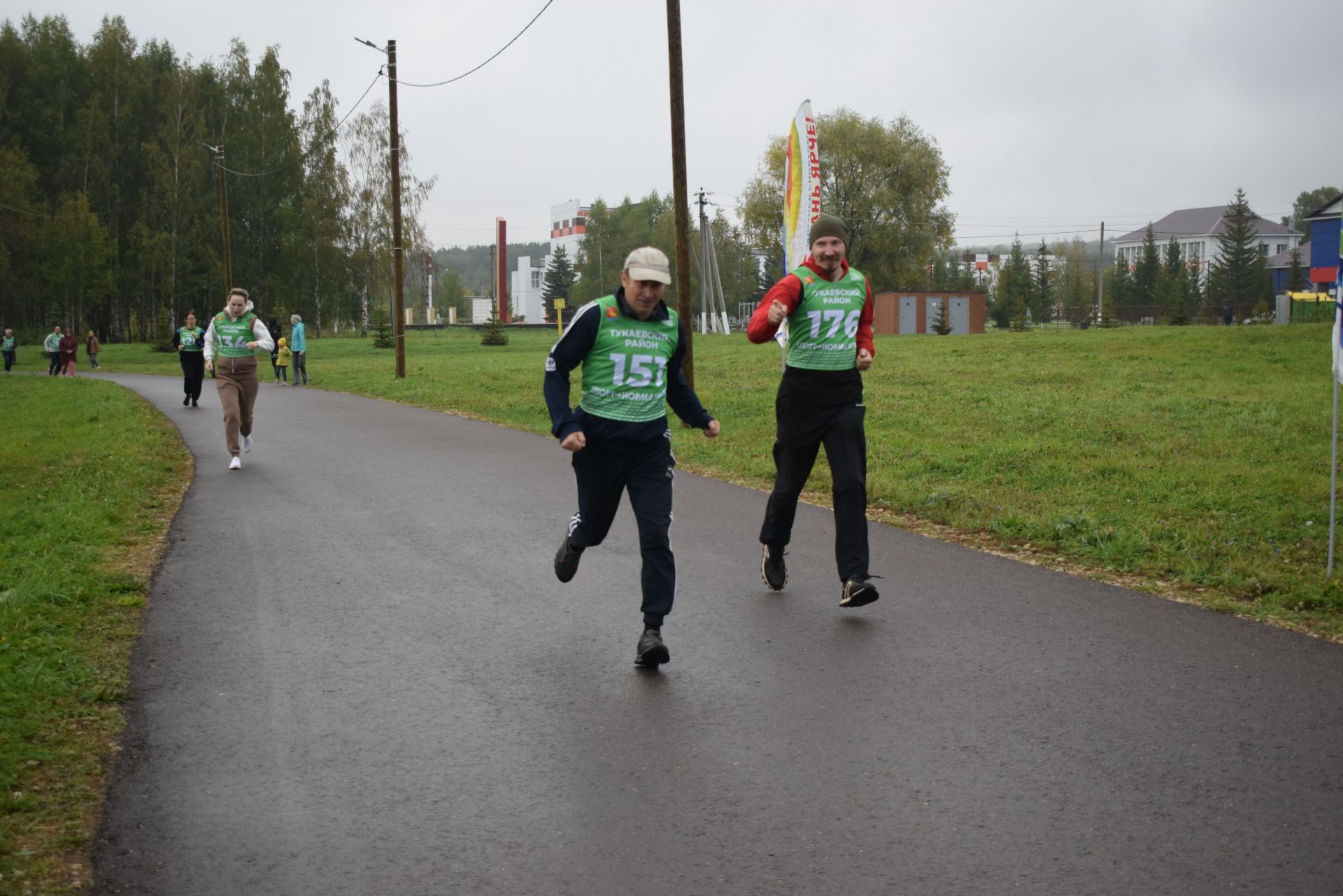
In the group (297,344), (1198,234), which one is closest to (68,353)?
(297,344)

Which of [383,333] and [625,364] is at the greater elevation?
[383,333]


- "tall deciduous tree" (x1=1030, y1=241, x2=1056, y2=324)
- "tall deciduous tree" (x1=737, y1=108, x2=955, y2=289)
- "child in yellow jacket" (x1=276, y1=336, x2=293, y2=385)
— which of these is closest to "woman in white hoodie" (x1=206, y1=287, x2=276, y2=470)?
"child in yellow jacket" (x1=276, y1=336, x2=293, y2=385)

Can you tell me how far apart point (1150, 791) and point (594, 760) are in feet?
6.23

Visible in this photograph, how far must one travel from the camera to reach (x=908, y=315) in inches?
2598

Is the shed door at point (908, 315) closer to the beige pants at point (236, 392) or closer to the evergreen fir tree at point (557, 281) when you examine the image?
the beige pants at point (236, 392)

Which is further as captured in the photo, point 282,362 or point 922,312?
point 922,312

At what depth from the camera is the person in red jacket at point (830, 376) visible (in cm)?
670

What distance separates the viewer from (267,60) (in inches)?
2694

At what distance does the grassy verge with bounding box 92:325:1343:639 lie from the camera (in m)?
8.05

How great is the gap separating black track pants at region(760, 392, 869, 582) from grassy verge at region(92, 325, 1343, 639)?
1.09 m

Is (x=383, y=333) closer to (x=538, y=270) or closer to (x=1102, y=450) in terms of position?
(x=1102, y=450)

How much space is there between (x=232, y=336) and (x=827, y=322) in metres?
8.93

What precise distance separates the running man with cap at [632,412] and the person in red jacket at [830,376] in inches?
35.2

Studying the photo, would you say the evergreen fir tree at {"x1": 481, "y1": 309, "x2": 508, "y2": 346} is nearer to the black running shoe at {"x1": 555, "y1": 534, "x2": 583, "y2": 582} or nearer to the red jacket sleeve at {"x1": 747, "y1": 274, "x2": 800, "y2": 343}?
the red jacket sleeve at {"x1": 747, "y1": 274, "x2": 800, "y2": 343}
